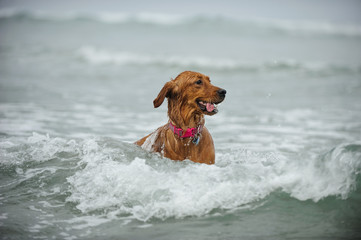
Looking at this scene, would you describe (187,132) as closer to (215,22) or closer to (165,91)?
(165,91)

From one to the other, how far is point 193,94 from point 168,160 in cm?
76

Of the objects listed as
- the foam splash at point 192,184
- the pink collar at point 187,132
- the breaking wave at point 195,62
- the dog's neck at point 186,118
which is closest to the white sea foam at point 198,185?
the foam splash at point 192,184

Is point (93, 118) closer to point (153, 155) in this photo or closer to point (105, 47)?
point (153, 155)

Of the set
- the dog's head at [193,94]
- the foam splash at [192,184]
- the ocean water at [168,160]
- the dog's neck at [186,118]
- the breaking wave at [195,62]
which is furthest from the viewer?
the breaking wave at [195,62]

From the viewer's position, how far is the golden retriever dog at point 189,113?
15.3 ft

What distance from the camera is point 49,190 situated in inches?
171

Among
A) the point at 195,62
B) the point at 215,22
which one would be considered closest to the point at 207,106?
the point at 195,62

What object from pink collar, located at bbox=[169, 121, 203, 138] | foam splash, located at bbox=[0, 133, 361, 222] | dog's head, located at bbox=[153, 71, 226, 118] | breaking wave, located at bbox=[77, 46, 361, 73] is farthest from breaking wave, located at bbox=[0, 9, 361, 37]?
foam splash, located at bbox=[0, 133, 361, 222]

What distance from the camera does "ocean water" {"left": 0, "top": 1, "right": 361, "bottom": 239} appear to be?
3.71 meters

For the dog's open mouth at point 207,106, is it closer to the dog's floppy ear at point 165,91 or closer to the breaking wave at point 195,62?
the dog's floppy ear at point 165,91

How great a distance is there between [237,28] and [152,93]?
764 inches

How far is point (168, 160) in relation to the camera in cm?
469

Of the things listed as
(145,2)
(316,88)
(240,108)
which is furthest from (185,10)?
(240,108)

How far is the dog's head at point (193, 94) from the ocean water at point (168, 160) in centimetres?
62
